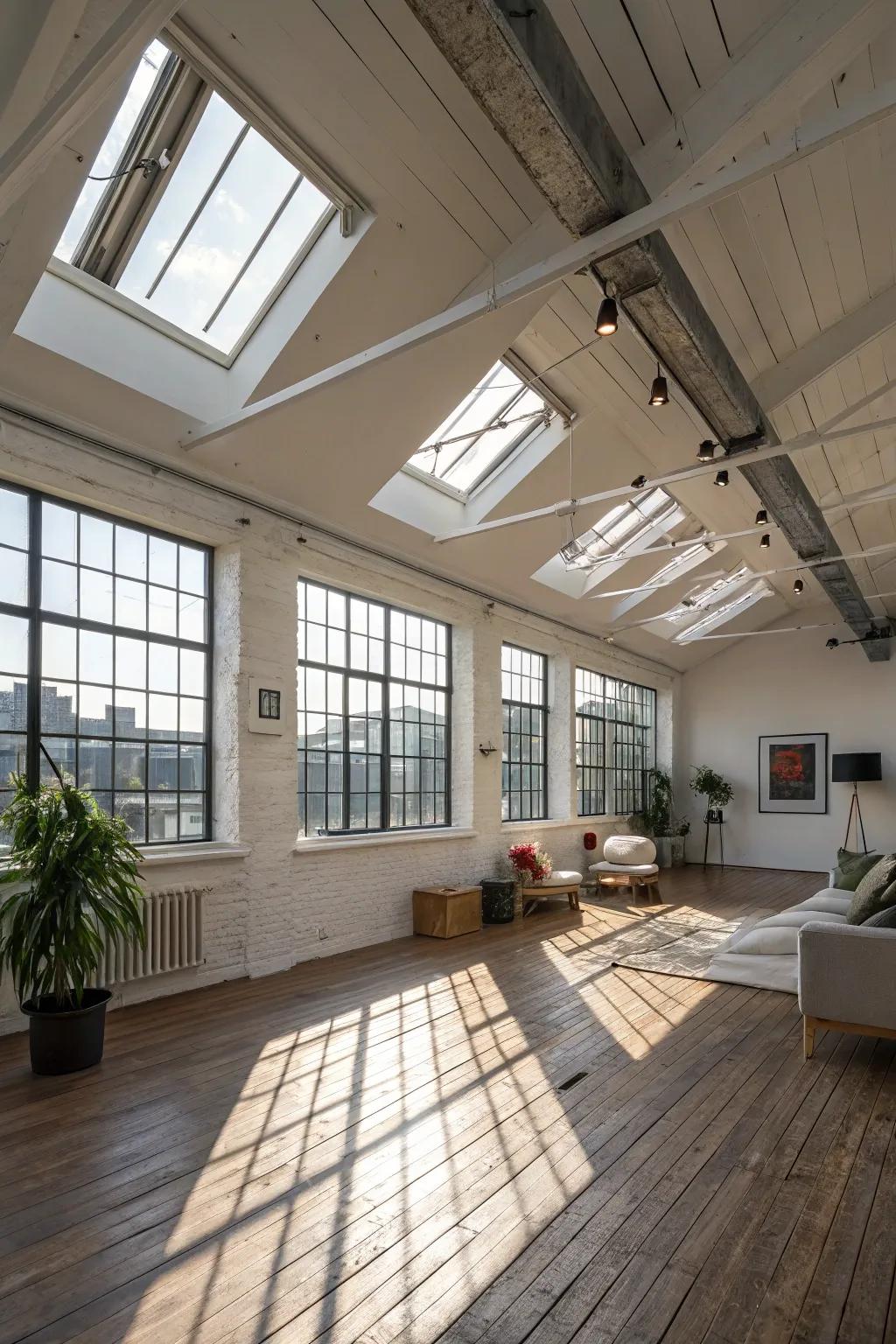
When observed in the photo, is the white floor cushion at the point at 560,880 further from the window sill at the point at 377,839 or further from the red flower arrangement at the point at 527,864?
the window sill at the point at 377,839

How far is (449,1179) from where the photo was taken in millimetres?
2887

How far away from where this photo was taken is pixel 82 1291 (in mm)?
2252

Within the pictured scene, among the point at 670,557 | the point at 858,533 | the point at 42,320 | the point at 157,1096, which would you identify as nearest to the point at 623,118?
the point at 42,320

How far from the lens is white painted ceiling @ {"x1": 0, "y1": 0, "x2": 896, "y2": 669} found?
3.56 m

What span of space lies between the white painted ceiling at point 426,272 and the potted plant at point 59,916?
2245mm

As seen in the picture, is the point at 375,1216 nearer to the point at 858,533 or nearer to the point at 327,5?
the point at 327,5

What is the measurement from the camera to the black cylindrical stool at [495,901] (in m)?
7.90

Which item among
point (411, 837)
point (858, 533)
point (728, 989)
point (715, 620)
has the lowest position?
point (728, 989)

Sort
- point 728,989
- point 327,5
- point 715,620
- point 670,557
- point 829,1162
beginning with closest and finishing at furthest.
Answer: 1. point 829,1162
2. point 327,5
3. point 728,989
4. point 670,557
5. point 715,620

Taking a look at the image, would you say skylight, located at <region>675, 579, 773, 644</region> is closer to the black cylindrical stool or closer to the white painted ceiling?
the white painted ceiling

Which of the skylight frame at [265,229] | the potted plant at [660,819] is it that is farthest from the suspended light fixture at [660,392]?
the potted plant at [660,819]

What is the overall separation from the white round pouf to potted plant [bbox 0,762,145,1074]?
6648mm

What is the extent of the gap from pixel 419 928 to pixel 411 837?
0.79m

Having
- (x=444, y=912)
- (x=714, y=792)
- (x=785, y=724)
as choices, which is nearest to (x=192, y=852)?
(x=444, y=912)
